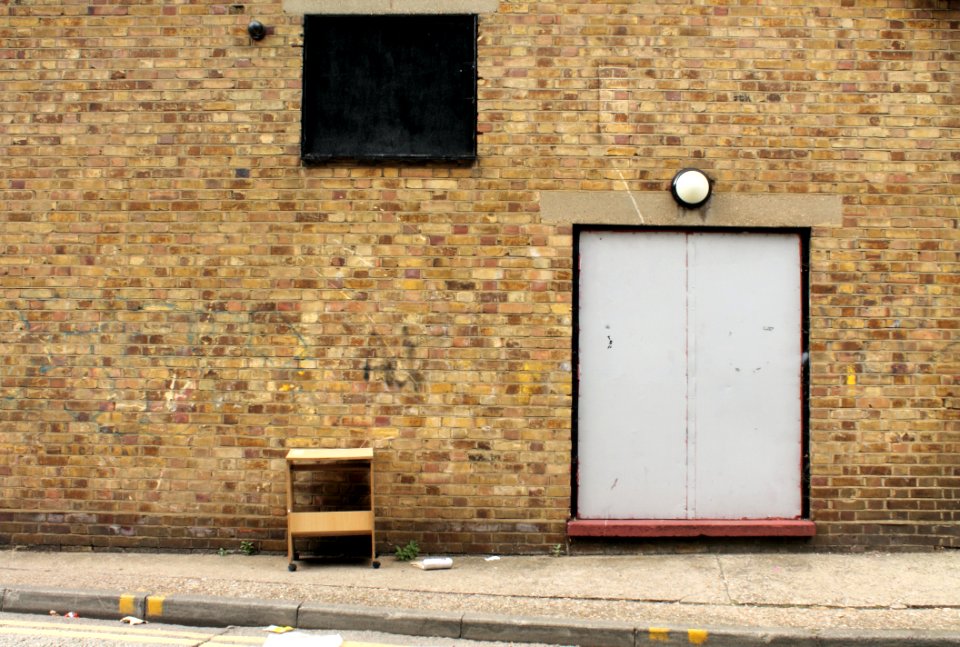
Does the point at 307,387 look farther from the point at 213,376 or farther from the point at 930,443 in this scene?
the point at 930,443

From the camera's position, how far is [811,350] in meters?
6.72

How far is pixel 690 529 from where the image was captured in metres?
6.63

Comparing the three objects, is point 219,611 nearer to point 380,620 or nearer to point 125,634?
point 125,634

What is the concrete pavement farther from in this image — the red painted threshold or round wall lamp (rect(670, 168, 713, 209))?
round wall lamp (rect(670, 168, 713, 209))

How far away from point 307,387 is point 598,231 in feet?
8.75

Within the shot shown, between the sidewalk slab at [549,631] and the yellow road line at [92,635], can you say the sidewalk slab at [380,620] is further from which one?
the yellow road line at [92,635]

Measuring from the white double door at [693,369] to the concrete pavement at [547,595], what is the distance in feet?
2.02

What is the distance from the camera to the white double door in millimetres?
6770

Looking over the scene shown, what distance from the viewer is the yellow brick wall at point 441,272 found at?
6691mm

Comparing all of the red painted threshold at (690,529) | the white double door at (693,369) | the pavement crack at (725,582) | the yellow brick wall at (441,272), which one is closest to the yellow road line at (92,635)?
the yellow brick wall at (441,272)

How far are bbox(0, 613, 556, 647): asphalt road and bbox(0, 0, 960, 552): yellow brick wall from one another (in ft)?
4.64

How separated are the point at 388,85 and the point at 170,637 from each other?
14.4 ft

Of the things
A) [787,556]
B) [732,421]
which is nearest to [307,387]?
[732,421]

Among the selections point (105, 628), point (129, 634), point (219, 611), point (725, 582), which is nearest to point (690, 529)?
point (725, 582)
